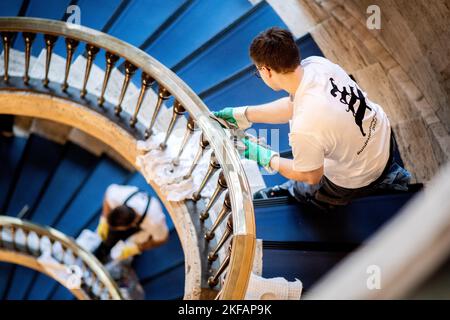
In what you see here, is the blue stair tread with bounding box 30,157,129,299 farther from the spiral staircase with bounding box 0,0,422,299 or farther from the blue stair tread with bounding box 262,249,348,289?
the blue stair tread with bounding box 262,249,348,289

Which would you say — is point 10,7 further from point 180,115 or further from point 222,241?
point 222,241

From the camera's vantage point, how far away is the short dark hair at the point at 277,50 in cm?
254

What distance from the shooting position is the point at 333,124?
8.37 feet

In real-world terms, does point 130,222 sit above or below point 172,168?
above

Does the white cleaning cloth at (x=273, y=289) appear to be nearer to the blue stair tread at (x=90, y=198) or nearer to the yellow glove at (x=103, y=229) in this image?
the yellow glove at (x=103, y=229)

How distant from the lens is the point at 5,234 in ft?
18.6

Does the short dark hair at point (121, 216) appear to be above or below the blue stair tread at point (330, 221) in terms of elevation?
above

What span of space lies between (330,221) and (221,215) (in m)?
0.74

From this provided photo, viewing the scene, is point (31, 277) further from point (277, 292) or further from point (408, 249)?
point (408, 249)

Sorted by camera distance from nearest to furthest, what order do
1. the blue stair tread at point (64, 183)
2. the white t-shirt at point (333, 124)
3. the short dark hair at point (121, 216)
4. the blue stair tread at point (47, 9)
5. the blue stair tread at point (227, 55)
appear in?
the white t-shirt at point (333, 124)
the blue stair tread at point (227, 55)
the blue stair tread at point (47, 9)
the short dark hair at point (121, 216)
the blue stair tread at point (64, 183)

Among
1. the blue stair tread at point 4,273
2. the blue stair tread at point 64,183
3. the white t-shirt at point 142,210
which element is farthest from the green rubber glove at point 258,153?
the blue stair tread at point 4,273

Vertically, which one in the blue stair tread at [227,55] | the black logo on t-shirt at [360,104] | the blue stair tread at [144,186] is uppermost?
the blue stair tread at [227,55]

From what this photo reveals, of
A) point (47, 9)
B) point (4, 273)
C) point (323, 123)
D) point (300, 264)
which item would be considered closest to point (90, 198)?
point (47, 9)

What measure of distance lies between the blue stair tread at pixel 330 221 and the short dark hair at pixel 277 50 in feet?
3.79
